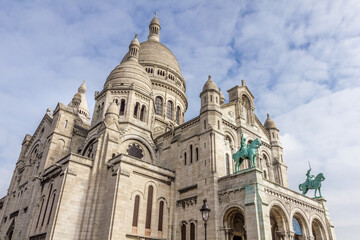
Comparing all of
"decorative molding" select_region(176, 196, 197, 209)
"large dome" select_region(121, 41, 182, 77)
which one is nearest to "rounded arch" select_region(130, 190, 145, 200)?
"decorative molding" select_region(176, 196, 197, 209)

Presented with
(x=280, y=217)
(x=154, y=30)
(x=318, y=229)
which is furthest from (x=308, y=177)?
(x=154, y=30)

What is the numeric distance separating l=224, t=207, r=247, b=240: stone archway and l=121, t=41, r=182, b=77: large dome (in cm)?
3377

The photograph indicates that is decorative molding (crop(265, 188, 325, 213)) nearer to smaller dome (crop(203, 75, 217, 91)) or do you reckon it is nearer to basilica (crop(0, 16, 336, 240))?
basilica (crop(0, 16, 336, 240))

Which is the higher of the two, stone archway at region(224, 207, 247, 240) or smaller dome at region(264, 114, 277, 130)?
smaller dome at region(264, 114, 277, 130)

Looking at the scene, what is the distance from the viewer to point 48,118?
3747 centimetres

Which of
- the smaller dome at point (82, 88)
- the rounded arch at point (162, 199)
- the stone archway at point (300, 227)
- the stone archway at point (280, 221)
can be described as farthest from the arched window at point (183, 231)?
the smaller dome at point (82, 88)

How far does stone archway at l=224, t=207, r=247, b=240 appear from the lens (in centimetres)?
2503

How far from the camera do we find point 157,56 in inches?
2126

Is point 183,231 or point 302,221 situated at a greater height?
point 302,221

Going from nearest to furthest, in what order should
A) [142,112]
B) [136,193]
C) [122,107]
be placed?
1. [136,193]
2. [122,107]
3. [142,112]

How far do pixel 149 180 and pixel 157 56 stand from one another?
30737 mm

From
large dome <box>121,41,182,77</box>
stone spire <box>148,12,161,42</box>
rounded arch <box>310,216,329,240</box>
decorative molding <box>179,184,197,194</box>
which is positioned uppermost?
stone spire <box>148,12,161,42</box>

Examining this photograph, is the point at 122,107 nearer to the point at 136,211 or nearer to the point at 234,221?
the point at 136,211

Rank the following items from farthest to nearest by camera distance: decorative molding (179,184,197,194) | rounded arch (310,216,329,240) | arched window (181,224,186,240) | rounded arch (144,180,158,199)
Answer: rounded arch (310,216,329,240), decorative molding (179,184,197,194), rounded arch (144,180,158,199), arched window (181,224,186,240)
